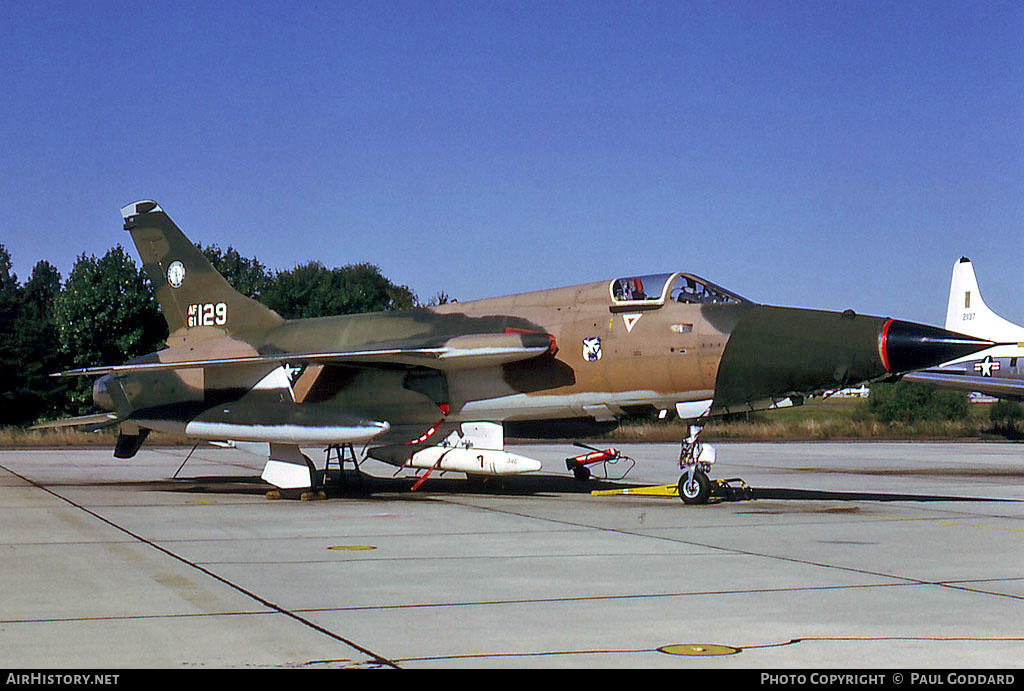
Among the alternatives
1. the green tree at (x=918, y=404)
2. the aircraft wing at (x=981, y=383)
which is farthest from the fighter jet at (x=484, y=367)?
the green tree at (x=918, y=404)

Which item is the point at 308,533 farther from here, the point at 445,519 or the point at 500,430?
the point at 500,430

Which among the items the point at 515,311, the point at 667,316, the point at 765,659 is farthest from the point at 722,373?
the point at 765,659

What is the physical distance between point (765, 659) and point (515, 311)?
11.2 meters

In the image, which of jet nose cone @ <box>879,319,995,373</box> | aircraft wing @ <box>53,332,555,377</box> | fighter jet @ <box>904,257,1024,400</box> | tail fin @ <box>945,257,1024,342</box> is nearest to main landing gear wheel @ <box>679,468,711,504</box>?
aircraft wing @ <box>53,332,555,377</box>

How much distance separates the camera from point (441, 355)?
15625mm

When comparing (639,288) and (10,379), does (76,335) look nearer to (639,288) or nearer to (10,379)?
(10,379)

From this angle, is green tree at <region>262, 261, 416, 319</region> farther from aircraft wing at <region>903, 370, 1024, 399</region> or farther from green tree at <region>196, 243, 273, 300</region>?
aircraft wing at <region>903, 370, 1024, 399</region>

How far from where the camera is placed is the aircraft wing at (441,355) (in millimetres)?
Result: 15219

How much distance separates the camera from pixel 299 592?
7.64 m

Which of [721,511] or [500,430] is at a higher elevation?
[500,430]

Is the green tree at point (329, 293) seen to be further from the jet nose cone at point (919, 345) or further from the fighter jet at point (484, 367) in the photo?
the jet nose cone at point (919, 345)

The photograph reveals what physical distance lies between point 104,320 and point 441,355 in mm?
40491

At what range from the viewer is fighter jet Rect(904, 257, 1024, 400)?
1474 inches

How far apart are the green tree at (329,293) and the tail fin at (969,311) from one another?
2744cm
